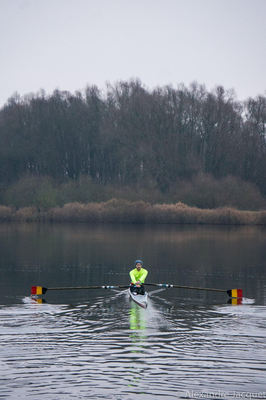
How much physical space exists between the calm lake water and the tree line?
43.1m

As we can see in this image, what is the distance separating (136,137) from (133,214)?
14373 millimetres

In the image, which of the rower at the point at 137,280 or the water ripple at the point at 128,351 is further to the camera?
the rower at the point at 137,280

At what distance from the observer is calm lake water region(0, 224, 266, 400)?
11680 mm

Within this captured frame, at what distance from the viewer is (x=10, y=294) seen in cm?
2248

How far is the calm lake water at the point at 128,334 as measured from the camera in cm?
1168

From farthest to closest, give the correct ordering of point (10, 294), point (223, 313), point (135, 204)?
point (135, 204) < point (10, 294) < point (223, 313)

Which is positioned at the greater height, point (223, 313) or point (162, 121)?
point (162, 121)

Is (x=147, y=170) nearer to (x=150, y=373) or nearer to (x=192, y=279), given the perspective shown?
(x=192, y=279)

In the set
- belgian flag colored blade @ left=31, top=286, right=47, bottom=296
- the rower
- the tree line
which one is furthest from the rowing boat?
the tree line

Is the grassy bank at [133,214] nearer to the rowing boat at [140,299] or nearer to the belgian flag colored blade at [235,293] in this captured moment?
the belgian flag colored blade at [235,293]

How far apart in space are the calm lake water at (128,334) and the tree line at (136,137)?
43149mm

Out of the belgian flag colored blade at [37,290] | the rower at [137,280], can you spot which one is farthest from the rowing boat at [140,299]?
the belgian flag colored blade at [37,290]

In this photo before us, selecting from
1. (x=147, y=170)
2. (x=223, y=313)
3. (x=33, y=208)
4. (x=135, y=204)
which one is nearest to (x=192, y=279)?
(x=223, y=313)

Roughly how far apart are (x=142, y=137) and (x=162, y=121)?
11.0 ft
